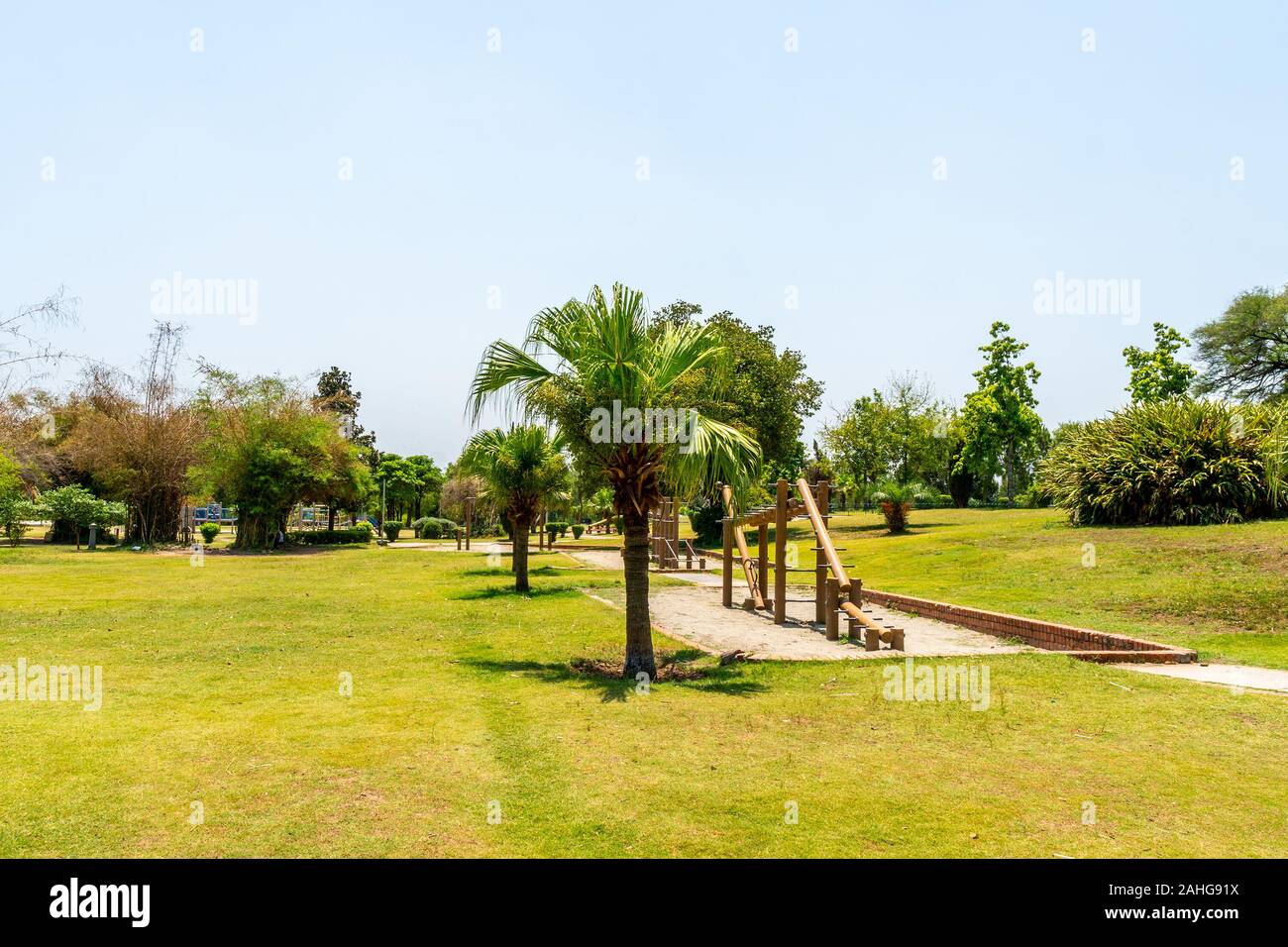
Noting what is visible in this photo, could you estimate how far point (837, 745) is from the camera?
6.99m

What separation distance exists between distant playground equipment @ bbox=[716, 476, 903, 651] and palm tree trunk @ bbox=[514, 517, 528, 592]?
487 cm

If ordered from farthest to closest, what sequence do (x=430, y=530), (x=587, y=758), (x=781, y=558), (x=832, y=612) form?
1. (x=430, y=530)
2. (x=781, y=558)
3. (x=832, y=612)
4. (x=587, y=758)

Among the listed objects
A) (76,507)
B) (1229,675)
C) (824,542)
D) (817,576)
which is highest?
(76,507)

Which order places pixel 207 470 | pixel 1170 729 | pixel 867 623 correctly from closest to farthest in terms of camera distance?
pixel 1170 729, pixel 867 623, pixel 207 470

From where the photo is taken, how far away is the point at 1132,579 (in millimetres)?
16109

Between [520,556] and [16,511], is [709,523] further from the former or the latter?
[16,511]

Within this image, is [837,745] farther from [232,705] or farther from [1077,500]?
[1077,500]

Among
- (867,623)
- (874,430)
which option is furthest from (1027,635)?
(874,430)

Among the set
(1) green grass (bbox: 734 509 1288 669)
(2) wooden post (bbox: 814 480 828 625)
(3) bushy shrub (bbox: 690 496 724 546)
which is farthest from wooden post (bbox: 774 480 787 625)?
(3) bushy shrub (bbox: 690 496 724 546)

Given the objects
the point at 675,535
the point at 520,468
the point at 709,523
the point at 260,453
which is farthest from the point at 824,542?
the point at 260,453

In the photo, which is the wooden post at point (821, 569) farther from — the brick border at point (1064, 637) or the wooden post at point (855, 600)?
the brick border at point (1064, 637)

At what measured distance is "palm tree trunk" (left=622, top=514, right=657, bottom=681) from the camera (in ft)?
33.3

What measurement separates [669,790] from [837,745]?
1.86 metres

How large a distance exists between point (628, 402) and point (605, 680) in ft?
10.7
